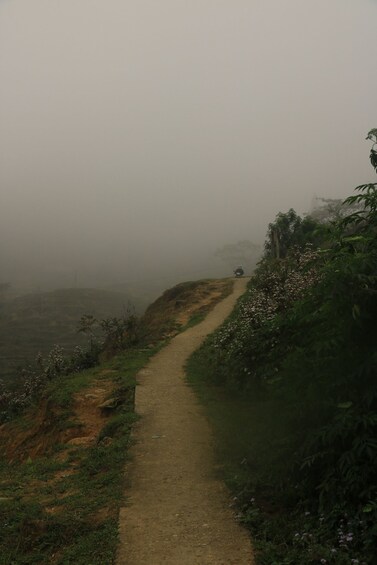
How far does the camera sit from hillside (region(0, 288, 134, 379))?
193ft

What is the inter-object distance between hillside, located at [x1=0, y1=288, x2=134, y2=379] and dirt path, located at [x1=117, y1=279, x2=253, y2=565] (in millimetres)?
33909

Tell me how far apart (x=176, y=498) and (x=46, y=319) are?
281 feet

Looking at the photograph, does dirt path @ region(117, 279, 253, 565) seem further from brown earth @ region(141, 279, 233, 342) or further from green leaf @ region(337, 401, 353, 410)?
brown earth @ region(141, 279, 233, 342)

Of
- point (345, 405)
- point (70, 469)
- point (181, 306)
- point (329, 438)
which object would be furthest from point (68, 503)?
point (181, 306)

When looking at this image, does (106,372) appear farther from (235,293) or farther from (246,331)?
(235,293)

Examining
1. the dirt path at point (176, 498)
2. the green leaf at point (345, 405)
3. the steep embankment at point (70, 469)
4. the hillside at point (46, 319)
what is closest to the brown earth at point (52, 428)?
the steep embankment at point (70, 469)

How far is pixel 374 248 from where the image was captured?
17.8ft

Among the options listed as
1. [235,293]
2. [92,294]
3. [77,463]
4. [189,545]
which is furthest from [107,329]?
[92,294]

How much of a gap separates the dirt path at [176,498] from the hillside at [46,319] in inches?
1335

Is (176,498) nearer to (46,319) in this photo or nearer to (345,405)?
(345,405)

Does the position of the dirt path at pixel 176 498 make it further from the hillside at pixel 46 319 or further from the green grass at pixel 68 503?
the hillside at pixel 46 319

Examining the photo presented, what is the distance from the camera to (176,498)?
6.06m

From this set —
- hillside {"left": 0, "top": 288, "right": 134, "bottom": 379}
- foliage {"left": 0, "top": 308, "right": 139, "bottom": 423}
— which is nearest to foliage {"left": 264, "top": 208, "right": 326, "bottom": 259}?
A: foliage {"left": 0, "top": 308, "right": 139, "bottom": 423}

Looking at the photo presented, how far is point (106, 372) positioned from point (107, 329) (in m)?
6.95
